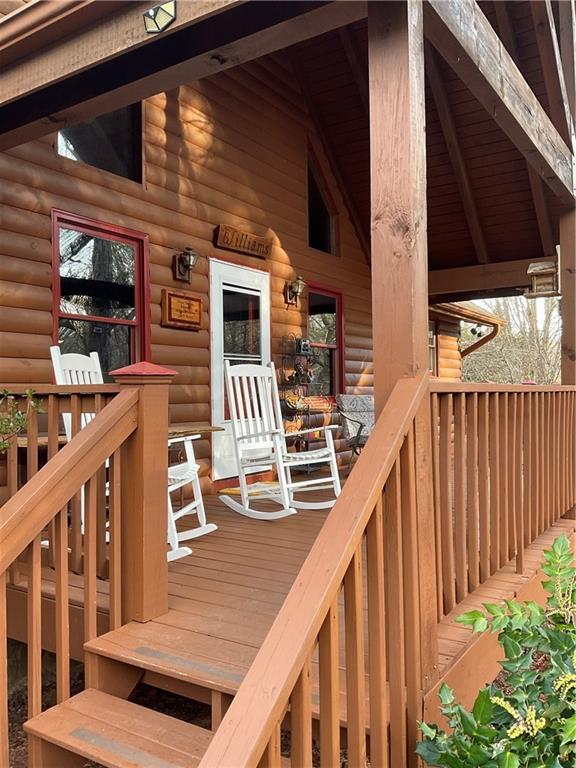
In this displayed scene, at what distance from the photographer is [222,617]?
223 cm

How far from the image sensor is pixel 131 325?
4238 mm

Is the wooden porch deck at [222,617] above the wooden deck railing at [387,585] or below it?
below

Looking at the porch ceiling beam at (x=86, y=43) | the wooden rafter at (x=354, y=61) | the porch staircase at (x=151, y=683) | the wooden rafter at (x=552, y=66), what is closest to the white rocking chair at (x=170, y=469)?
the porch staircase at (x=151, y=683)

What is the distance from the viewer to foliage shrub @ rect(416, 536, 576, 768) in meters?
1.43

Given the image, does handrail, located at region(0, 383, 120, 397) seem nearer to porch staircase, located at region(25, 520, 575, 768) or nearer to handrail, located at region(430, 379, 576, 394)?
porch staircase, located at region(25, 520, 575, 768)

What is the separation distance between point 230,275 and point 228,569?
Result: 2938 millimetres

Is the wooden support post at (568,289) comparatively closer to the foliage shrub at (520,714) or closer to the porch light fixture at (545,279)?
the porch light fixture at (545,279)

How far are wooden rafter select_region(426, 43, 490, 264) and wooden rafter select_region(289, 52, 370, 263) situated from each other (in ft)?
4.05

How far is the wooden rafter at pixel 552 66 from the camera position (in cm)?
477

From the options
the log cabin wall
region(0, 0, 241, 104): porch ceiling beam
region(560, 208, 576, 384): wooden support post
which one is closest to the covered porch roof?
region(0, 0, 241, 104): porch ceiling beam

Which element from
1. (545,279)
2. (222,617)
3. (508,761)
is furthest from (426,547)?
(545,279)

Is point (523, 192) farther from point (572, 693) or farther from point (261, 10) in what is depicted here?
point (572, 693)

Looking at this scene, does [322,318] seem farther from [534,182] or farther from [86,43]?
[86,43]

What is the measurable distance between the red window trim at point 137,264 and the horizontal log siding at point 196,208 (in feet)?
0.14
